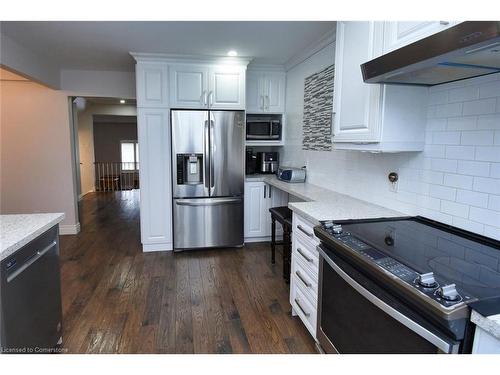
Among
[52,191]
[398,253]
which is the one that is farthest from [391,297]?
[52,191]

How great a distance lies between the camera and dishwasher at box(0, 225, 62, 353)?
4.71 ft

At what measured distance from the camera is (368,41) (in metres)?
1.85

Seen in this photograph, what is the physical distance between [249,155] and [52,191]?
291 cm

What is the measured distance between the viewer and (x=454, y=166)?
1716 mm

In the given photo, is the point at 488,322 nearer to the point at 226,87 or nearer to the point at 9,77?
the point at 226,87

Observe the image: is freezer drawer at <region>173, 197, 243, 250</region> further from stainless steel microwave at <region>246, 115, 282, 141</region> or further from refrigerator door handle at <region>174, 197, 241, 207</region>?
stainless steel microwave at <region>246, 115, 282, 141</region>

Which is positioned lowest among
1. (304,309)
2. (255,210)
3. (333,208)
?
(304,309)

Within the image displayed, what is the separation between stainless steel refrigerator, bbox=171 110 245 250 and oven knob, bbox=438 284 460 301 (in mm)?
3047

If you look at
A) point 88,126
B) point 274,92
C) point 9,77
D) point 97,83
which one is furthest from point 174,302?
point 88,126

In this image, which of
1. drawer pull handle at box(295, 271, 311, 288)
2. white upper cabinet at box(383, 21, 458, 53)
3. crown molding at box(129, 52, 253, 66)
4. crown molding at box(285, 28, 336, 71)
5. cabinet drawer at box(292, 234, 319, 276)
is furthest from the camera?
crown molding at box(129, 52, 253, 66)

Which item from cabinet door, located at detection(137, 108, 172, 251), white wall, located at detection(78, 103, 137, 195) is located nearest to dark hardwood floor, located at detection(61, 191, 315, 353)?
cabinet door, located at detection(137, 108, 172, 251)

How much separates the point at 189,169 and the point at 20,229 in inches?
87.0

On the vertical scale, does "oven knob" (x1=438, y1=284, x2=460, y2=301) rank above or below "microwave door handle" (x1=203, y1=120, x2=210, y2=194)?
below
